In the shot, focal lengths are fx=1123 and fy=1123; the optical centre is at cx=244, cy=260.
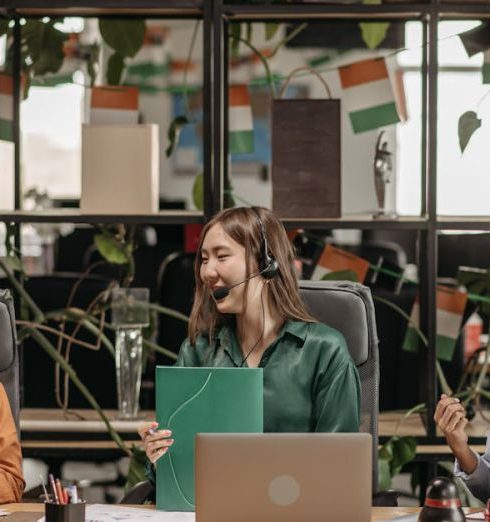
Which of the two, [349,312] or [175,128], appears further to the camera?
[175,128]

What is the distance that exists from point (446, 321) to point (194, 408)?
1464mm

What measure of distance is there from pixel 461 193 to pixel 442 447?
585 cm

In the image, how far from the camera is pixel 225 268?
2.42 metres

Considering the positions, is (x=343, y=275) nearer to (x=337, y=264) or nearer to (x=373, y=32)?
(x=337, y=264)

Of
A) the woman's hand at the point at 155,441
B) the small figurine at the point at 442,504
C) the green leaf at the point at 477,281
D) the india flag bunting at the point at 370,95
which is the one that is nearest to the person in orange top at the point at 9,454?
the woman's hand at the point at 155,441

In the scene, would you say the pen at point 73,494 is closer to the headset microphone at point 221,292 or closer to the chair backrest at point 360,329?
the headset microphone at point 221,292

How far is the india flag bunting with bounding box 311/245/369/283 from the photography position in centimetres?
338

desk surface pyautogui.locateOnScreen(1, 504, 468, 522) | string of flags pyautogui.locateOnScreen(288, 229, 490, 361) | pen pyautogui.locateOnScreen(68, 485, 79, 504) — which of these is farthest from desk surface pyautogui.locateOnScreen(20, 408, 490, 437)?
pen pyautogui.locateOnScreen(68, 485, 79, 504)

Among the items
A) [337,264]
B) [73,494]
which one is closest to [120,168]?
[337,264]

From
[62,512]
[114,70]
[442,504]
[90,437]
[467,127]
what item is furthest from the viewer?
[114,70]

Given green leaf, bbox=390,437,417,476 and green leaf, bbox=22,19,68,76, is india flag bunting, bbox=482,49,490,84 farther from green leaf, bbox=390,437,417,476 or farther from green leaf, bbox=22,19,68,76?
green leaf, bbox=22,19,68,76

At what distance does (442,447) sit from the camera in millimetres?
3188

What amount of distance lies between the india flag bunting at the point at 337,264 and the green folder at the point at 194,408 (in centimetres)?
134

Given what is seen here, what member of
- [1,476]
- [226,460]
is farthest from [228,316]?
[226,460]
